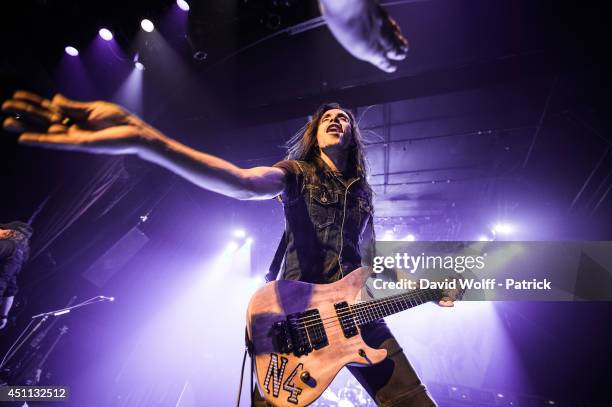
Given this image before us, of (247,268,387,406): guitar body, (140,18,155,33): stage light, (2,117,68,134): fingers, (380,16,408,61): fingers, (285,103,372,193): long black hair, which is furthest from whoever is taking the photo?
(140,18,155,33): stage light

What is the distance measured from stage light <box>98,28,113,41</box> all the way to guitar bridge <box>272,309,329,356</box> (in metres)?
6.79

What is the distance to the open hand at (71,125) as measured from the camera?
0.91 metres

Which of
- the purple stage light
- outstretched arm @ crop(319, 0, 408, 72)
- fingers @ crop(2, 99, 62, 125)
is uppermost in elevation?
the purple stage light

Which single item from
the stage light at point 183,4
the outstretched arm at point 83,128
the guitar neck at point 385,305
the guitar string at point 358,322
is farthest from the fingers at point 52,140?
the stage light at point 183,4

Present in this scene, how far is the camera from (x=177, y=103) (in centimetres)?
690

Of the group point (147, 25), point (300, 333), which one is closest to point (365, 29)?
point (300, 333)

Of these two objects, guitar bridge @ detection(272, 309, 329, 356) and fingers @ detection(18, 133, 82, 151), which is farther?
guitar bridge @ detection(272, 309, 329, 356)

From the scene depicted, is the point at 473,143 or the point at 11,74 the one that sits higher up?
the point at 473,143

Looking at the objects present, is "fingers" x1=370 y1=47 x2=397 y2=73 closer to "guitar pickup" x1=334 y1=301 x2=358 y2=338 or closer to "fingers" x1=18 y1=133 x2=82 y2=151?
"fingers" x1=18 y1=133 x2=82 y2=151

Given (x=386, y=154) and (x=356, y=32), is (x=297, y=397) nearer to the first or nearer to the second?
(x=356, y=32)

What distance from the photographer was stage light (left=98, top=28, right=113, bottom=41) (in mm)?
5492

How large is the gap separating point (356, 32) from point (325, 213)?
3.93ft

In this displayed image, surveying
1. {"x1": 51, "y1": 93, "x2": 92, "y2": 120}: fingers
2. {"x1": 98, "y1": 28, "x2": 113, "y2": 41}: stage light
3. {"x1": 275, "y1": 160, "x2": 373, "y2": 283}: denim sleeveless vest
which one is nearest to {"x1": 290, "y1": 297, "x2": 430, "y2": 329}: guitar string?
{"x1": 275, "y1": 160, "x2": 373, "y2": 283}: denim sleeveless vest

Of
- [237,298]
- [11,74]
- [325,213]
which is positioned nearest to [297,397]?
[325,213]
